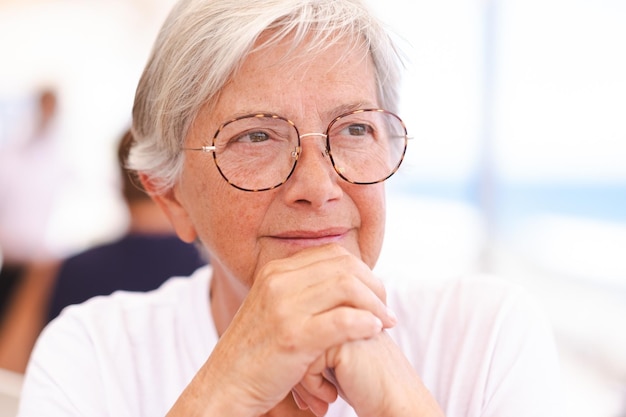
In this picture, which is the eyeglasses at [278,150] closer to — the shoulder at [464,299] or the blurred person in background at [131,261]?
the shoulder at [464,299]

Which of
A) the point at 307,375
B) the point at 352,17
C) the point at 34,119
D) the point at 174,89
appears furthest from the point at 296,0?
the point at 34,119

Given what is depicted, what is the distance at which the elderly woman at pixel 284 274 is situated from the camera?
3.94 ft

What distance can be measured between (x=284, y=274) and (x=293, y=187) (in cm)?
20

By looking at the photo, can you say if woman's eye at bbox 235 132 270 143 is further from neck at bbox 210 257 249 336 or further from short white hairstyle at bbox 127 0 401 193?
neck at bbox 210 257 249 336

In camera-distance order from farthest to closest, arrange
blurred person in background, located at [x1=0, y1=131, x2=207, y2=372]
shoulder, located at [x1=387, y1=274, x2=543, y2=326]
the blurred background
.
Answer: the blurred background → blurred person in background, located at [x1=0, y1=131, x2=207, y2=372] → shoulder, located at [x1=387, y1=274, x2=543, y2=326]

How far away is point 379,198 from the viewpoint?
4.70 feet

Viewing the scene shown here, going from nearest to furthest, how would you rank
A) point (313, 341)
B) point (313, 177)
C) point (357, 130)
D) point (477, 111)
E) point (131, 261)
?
point (313, 341)
point (313, 177)
point (357, 130)
point (131, 261)
point (477, 111)

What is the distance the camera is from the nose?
1.31 metres

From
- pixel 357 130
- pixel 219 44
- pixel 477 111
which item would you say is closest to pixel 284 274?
pixel 357 130

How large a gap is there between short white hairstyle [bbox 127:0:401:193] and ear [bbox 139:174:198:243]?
82 mm

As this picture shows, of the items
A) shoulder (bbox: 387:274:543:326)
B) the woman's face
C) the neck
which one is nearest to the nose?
the woman's face

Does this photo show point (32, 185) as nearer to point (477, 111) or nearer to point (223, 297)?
point (223, 297)

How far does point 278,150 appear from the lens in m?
1.37

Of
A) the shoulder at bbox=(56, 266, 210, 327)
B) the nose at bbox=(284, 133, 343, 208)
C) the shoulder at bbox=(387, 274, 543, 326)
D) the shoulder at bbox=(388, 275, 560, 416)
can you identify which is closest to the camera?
the nose at bbox=(284, 133, 343, 208)
